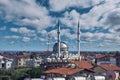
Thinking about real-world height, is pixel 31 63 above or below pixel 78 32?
below

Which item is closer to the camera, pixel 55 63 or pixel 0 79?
pixel 0 79

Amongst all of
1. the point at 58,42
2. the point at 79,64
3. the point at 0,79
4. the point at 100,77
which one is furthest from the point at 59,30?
the point at 100,77

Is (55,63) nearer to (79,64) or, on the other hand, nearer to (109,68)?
(79,64)

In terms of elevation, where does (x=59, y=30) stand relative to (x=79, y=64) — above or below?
above

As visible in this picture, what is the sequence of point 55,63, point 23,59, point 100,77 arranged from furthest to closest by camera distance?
point 23,59
point 55,63
point 100,77

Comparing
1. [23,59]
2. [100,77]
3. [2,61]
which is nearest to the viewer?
[100,77]

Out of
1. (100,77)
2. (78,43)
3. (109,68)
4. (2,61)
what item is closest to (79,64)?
(109,68)

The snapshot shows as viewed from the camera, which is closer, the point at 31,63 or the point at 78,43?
the point at 78,43

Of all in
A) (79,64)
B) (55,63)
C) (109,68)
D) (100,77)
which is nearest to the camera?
(100,77)

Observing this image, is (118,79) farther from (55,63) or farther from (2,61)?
(2,61)
